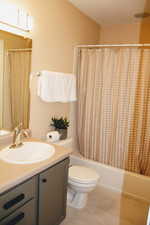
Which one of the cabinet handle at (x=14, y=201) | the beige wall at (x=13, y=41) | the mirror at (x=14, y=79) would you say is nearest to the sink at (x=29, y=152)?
the mirror at (x=14, y=79)

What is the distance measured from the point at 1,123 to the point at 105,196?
1623mm

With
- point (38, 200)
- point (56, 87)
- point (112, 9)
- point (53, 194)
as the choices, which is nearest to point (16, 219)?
point (38, 200)

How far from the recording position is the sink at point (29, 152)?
1601 mm

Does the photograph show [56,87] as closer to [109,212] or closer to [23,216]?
[23,216]

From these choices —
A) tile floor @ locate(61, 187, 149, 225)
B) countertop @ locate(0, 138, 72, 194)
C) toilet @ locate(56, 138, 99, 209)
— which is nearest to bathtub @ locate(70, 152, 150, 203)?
tile floor @ locate(61, 187, 149, 225)

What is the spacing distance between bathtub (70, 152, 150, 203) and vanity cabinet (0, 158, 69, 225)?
955mm

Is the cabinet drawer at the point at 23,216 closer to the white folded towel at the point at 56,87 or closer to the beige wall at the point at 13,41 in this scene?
the white folded towel at the point at 56,87

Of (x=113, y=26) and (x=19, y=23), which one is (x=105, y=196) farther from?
(x=113, y=26)

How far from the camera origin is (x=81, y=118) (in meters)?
2.76

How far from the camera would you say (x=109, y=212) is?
206 cm

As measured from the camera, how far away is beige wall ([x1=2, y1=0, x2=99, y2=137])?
200 centimetres

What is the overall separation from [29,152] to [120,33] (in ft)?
8.29

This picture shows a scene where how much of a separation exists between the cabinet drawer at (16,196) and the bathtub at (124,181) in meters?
1.46

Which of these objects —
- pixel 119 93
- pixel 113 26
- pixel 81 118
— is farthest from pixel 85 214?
pixel 113 26
